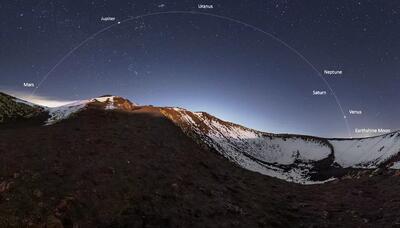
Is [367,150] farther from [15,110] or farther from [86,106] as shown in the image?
[15,110]

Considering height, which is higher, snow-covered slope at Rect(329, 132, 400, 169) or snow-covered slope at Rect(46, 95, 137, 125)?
snow-covered slope at Rect(46, 95, 137, 125)

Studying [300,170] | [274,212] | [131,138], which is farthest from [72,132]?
[300,170]

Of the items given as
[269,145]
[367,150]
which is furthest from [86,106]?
[367,150]

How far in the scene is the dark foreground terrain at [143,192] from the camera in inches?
849

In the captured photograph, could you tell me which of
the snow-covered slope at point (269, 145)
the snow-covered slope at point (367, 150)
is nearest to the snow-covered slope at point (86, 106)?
the snow-covered slope at point (269, 145)

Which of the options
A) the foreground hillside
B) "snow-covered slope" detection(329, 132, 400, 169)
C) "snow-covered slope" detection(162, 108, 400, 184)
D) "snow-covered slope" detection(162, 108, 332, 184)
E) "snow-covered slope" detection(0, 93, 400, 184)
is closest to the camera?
the foreground hillside

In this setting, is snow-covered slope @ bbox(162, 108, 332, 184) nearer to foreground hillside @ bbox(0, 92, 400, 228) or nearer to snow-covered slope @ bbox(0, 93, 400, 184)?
snow-covered slope @ bbox(0, 93, 400, 184)

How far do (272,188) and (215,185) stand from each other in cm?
827

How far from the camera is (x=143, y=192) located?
2634cm

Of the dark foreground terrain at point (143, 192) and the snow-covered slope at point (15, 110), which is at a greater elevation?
the snow-covered slope at point (15, 110)

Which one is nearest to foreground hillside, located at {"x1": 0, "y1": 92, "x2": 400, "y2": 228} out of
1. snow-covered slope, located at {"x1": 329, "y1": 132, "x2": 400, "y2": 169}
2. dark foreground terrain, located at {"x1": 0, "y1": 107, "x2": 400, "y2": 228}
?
dark foreground terrain, located at {"x1": 0, "y1": 107, "x2": 400, "y2": 228}

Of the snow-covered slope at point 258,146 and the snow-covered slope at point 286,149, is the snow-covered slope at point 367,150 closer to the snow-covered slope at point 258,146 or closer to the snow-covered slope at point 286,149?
the snow-covered slope at point 286,149

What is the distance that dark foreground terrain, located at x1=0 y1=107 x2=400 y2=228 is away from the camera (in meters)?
21.6

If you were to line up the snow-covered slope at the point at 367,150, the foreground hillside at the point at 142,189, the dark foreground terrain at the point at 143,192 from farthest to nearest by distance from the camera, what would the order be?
the snow-covered slope at the point at 367,150 → the foreground hillside at the point at 142,189 → the dark foreground terrain at the point at 143,192
